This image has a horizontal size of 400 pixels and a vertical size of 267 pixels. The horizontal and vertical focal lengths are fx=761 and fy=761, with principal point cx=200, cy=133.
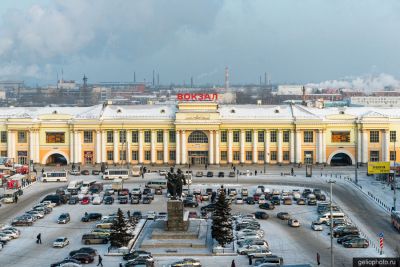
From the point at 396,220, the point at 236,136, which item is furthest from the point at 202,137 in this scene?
the point at 396,220

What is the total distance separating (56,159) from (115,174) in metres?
17.5

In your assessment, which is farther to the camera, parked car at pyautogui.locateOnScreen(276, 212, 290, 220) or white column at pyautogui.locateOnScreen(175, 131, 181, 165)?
white column at pyautogui.locateOnScreen(175, 131, 181, 165)

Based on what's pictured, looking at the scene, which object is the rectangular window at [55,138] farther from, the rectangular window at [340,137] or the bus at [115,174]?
the rectangular window at [340,137]

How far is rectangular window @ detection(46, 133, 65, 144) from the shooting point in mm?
91312

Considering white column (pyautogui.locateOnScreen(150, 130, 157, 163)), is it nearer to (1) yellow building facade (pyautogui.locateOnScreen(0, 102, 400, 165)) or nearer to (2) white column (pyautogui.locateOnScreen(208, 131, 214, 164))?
(1) yellow building facade (pyautogui.locateOnScreen(0, 102, 400, 165))

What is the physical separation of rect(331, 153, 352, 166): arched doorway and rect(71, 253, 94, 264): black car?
53.0 metres

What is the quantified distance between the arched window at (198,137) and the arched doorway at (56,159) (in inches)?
614

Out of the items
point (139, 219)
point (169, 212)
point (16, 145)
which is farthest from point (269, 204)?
point (16, 145)

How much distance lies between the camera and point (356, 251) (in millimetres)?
44812

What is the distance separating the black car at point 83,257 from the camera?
42.5 metres

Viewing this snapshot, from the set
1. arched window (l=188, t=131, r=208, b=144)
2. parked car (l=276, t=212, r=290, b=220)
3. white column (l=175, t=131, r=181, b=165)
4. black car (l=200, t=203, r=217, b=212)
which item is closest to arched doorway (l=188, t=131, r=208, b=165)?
arched window (l=188, t=131, r=208, b=144)

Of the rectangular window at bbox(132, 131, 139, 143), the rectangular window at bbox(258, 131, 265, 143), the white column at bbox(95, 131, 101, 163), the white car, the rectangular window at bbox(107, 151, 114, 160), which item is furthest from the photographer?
the rectangular window at bbox(107, 151, 114, 160)

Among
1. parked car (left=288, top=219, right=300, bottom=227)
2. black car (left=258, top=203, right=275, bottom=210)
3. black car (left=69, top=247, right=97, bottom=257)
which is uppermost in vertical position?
black car (left=258, top=203, right=275, bottom=210)

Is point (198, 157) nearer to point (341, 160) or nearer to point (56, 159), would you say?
point (341, 160)
